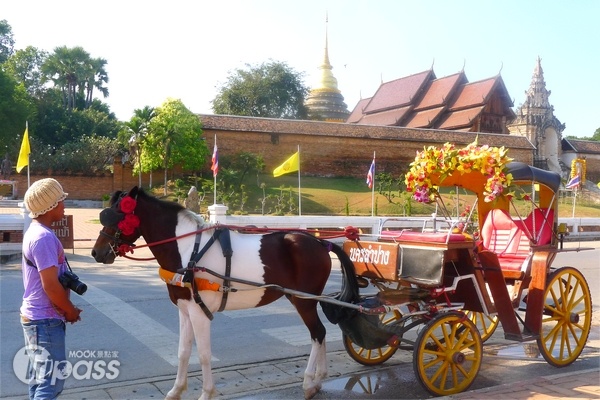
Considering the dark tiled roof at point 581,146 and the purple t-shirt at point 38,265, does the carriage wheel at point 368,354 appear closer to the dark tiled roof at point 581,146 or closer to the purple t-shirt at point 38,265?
the purple t-shirt at point 38,265

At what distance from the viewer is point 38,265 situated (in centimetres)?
319

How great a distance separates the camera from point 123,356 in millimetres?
5801

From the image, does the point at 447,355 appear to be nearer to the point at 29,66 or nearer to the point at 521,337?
the point at 521,337

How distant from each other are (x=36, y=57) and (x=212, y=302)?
2272 inches

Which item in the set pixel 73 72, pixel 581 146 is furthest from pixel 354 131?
pixel 73 72

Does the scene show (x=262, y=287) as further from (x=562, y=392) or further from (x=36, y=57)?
(x=36, y=57)

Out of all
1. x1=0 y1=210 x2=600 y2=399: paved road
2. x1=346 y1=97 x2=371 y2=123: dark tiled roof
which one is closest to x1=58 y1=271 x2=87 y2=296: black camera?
x1=0 y1=210 x2=600 y2=399: paved road

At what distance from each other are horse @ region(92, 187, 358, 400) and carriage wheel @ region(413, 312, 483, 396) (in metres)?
0.83

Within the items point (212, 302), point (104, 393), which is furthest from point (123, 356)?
point (212, 302)

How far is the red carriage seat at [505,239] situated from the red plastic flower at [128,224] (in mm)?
3713

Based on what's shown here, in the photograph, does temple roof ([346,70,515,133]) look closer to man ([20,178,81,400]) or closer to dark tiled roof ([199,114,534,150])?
dark tiled roof ([199,114,534,150])

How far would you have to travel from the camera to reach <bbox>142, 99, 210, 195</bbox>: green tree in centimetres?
3031

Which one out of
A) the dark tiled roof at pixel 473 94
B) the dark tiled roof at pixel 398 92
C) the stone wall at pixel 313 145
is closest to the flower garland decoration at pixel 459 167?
the stone wall at pixel 313 145

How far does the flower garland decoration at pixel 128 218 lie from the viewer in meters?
4.43
